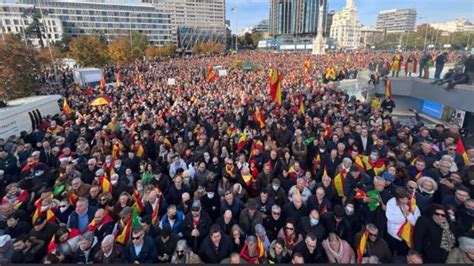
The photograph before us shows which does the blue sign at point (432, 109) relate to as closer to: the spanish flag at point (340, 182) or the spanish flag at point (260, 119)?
the spanish flag at point (260, 119)

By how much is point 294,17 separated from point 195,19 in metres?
44.9

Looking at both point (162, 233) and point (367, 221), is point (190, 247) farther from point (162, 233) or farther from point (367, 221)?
point (367, 221)

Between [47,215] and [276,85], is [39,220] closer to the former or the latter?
[47,215]

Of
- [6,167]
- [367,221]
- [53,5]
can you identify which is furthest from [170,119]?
[53,5]

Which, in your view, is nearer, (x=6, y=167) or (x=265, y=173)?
(x=265, y=173)

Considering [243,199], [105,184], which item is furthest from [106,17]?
[243,199]

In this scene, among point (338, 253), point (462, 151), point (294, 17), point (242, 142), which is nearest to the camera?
point (338, 253)

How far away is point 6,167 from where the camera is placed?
6.91m

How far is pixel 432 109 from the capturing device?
14.6 meters

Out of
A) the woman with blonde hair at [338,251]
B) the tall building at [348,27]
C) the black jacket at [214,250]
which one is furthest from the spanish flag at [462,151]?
the tall building at [348,27]

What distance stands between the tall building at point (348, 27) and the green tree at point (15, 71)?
12104 cm

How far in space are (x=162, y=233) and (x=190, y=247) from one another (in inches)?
18.9

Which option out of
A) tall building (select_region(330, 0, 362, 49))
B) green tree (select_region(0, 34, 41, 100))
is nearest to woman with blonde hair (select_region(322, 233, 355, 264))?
green tree (select_region(0, 34, 41, 100))

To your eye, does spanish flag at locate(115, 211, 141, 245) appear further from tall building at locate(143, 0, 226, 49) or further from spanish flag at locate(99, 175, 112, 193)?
tall building at locate(143, 0, 226, 49)
